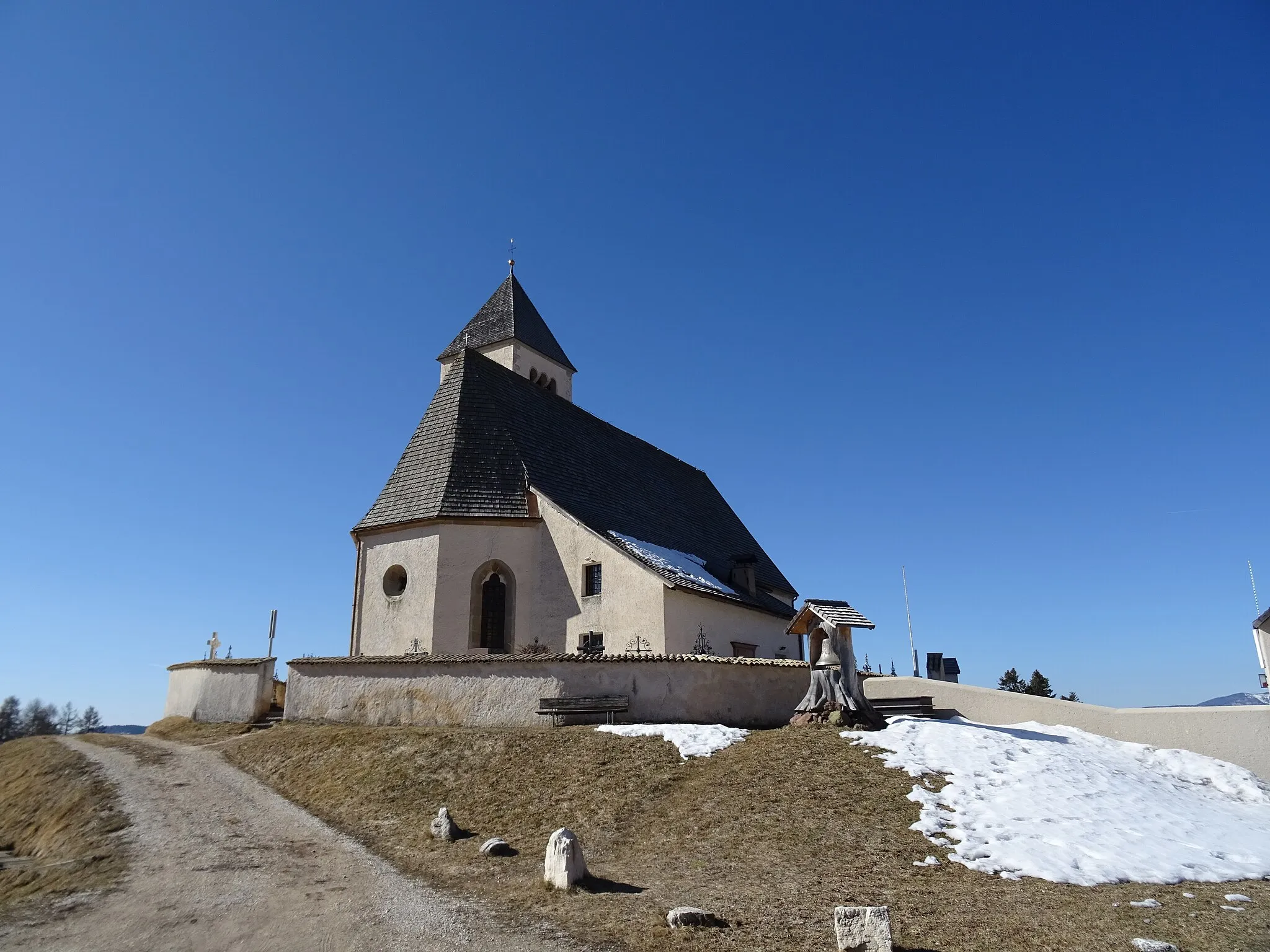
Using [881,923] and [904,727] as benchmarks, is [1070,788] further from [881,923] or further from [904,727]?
[881,923]

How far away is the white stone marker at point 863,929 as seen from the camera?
696cm

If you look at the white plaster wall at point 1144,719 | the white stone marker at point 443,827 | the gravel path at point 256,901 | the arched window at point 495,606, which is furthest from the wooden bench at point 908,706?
the gravel path at point 256,901

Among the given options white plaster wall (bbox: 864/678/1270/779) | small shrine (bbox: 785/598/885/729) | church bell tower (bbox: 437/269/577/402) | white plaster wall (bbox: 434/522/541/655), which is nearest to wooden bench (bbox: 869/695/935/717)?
white plaster wall (bbox: 864/678/1270/779)

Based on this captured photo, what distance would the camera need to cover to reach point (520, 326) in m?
36.7

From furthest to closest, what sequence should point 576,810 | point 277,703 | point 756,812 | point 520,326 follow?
1. point 520,326
2. point 277,703
3. point 576,810
4. point 756,812

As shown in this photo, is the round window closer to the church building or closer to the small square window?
the church building

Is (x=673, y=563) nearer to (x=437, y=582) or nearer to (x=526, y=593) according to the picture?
(x=526, y=593)

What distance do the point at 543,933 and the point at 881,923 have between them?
3.21 metres

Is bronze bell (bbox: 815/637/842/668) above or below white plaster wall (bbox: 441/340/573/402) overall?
below

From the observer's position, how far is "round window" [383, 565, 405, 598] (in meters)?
23.3

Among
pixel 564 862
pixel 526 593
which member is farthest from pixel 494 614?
pixel 564 862

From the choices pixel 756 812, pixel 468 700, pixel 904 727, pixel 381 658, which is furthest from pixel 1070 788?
pixel 381 658

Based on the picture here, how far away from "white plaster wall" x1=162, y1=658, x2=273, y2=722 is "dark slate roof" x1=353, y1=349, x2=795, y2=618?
16.0 feet

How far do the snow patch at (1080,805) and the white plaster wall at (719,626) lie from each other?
730 cm
